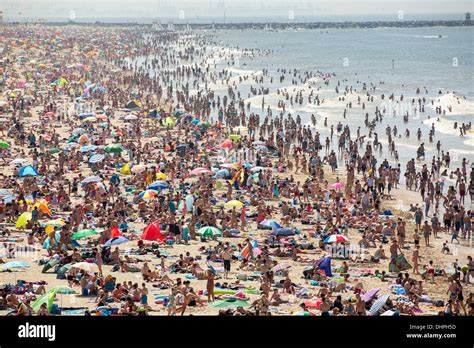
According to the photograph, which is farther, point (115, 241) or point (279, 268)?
point (115, 241)

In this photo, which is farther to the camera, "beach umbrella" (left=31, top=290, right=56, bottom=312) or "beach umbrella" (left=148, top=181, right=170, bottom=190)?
"beach umbrella" (left=148, top=181, right=170, bottom=190)

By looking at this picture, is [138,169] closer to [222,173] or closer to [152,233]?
[222,173]

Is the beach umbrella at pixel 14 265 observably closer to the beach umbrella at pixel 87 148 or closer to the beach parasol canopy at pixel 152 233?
the beach parasol canopy at pixel 152 233

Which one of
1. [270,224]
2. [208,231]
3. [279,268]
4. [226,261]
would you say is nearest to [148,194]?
[208,231]

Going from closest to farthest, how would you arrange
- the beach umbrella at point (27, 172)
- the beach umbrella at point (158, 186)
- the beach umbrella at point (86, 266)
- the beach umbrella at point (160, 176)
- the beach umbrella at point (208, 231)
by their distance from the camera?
1. the beach umbrella at point (86, 266)
2. the beach umbrella at point (208, 231)
3. the beach umbrella at point (158, 186)
4. the beach umbrella at point (27, 172)
5. the beach umbrella at point (160, 176)

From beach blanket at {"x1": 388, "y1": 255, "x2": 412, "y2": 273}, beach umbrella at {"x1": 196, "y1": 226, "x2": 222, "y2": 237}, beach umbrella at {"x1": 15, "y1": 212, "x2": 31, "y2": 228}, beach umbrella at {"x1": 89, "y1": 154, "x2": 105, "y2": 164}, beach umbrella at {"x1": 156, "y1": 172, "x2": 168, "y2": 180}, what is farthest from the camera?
beach umbrella at {"x1": 89, "y1": 154, "x2": 105, "y2": 164}

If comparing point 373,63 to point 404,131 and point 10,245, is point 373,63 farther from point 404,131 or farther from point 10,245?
point 10,245

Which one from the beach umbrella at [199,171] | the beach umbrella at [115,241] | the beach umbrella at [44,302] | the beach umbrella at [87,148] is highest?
the beach umbrella at [87,148]

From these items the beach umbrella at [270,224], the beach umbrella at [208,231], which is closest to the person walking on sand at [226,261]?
the beach umbrella at [208,231]

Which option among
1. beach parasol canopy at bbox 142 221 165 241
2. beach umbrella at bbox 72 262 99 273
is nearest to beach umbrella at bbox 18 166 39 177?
beach parasol canopy at bbox 142 221 165 241

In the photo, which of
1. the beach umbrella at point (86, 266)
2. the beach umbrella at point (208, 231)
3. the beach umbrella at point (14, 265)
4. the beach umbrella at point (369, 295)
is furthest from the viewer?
the beach umbrella at point (208, 231)

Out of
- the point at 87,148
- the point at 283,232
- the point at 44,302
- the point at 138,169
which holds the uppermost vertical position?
the point at 87,148

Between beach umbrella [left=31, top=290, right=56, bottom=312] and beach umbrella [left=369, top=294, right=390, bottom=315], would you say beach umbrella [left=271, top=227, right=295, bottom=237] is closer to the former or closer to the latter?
beach umbrella [left=369, top=294, right=390, bottom=315]
